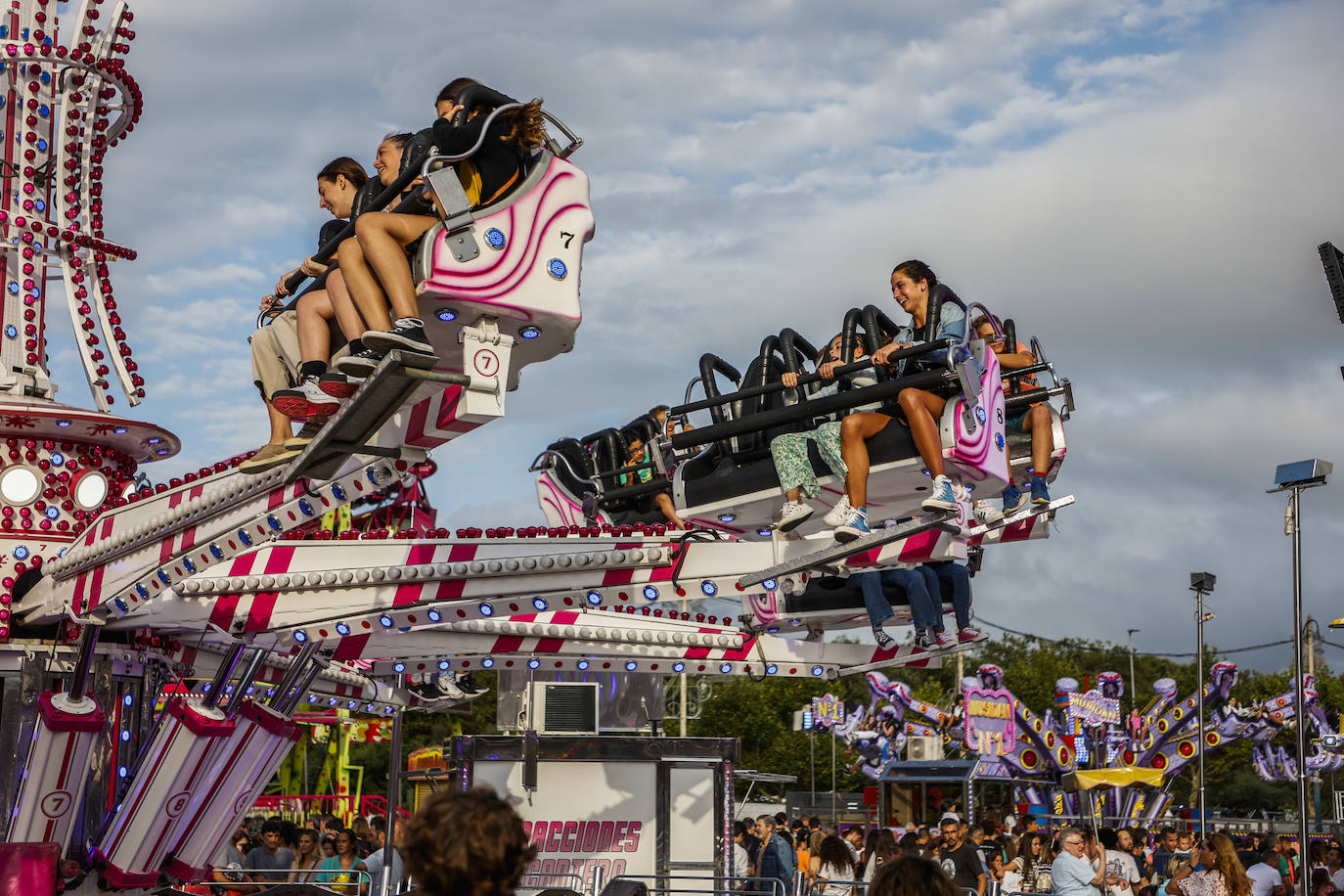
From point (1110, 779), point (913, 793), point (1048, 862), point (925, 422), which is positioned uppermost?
point (925, 422)

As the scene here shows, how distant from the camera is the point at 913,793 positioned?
2905cm

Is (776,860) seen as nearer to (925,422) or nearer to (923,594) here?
(923,594)

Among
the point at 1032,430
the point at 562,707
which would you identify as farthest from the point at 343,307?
the point at 562,707

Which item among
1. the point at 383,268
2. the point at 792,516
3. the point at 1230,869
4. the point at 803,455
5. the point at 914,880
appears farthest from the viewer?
the point at 1230,869

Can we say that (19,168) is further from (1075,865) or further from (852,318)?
(1075,865)

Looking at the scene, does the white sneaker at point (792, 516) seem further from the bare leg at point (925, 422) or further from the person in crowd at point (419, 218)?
the person in crowd at point (419, 218)

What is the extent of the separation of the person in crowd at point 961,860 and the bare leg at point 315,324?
6.81 m

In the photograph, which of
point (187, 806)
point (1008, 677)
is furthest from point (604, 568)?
point (1008, 677)

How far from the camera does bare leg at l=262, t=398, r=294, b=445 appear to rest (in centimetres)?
825

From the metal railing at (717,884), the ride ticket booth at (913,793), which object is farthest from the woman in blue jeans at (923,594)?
the ride ticket booth at (913,793)

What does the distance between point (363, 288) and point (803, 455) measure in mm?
3302

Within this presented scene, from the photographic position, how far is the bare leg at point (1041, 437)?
9406mm

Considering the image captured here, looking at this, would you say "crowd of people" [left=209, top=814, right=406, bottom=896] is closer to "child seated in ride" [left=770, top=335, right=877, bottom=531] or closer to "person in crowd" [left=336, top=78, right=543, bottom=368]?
"child seated in ride" [left=770, top=335, right=877, bottom=531]

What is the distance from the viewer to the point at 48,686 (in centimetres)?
1017
